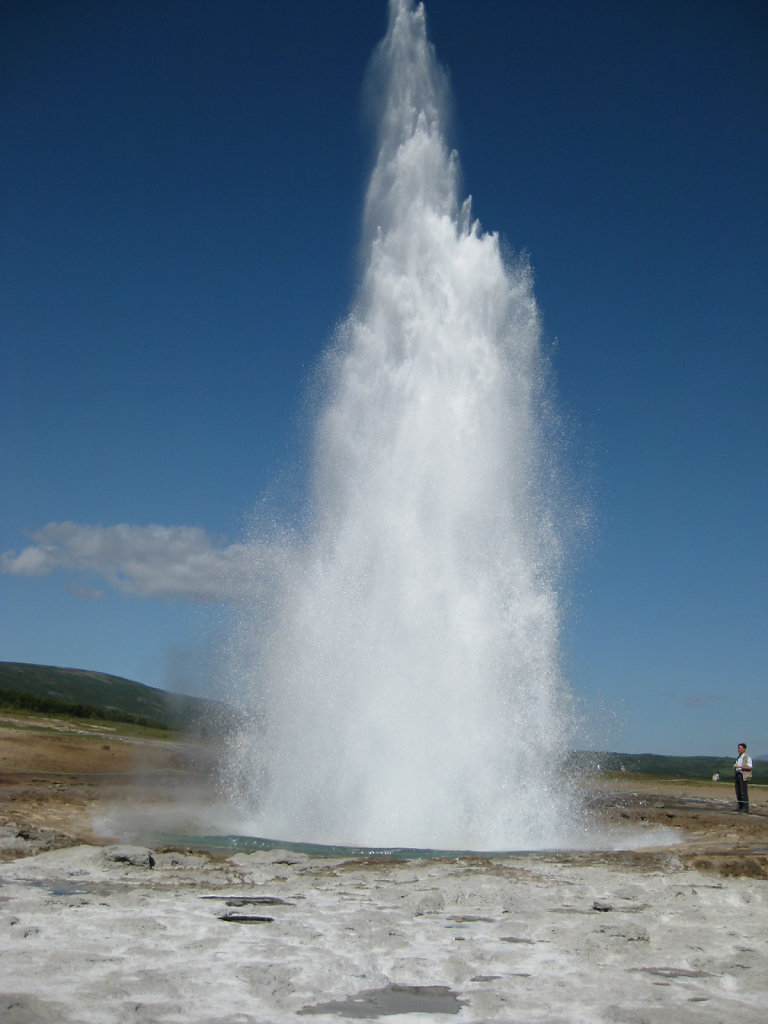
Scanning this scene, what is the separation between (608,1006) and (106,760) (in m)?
31.1

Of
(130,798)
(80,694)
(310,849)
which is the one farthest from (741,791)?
(80,694)

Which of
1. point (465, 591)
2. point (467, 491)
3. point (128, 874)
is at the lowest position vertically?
point (128, 874)

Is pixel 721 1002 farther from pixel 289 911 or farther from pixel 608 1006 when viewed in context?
pixel 289 911

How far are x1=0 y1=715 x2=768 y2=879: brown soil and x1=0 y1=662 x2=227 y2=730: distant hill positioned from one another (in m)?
10.4

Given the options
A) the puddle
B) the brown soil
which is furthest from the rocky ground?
the brown soil

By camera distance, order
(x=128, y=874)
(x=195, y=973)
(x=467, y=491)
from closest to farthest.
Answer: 1. (x=195, y=973)
2. (x=128, y=874)
3. (x=467, y=491)

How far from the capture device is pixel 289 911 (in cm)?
812

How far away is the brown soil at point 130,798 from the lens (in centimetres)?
1247

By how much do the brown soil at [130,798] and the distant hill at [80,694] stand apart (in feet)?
34.1

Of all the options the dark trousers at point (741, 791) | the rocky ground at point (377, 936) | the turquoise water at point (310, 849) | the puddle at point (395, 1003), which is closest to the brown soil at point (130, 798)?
the rocky ground at point (377, 936)

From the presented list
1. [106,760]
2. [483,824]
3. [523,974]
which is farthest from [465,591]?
[106,760]

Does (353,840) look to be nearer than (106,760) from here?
Yes

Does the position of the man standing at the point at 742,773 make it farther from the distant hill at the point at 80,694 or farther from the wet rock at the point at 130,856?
the distant hill at the point at 80,694

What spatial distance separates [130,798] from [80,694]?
308 feet
